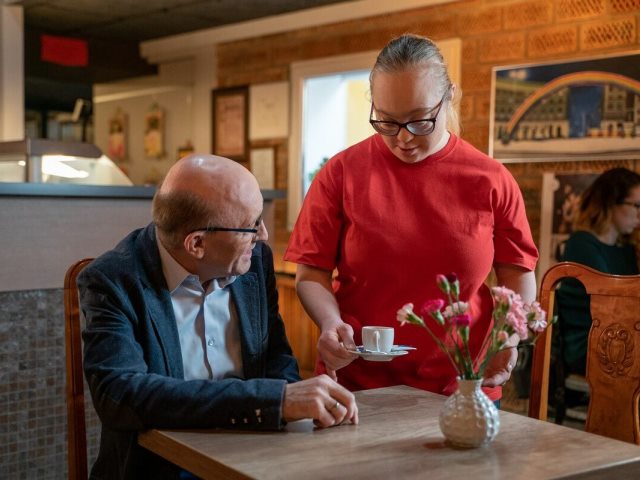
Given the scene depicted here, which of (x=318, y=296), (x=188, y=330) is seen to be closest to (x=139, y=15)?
(x=318, y=296)

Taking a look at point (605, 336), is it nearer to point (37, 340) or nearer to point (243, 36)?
point (37, 340)

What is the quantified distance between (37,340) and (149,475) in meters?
1.46

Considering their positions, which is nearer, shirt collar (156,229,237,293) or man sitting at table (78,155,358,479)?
man sitting at table (78,155,358,479)

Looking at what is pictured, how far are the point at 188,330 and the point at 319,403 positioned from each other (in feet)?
1.25

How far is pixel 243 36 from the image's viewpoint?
666cm

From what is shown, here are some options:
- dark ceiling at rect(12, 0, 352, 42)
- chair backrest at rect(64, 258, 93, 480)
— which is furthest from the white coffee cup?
dark ceiling at rect(12, 0, 352, 42)

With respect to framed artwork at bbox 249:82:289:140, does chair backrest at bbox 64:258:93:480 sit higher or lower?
lower

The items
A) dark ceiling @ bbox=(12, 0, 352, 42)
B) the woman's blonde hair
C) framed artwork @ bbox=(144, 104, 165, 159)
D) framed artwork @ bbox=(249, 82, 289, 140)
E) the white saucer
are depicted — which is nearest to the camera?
the white saucer

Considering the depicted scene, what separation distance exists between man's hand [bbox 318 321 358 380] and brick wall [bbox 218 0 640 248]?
3.08m

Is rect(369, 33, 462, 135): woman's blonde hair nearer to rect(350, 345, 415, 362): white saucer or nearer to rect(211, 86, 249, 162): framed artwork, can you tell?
rect(350, 345, 415, 362): white saucer

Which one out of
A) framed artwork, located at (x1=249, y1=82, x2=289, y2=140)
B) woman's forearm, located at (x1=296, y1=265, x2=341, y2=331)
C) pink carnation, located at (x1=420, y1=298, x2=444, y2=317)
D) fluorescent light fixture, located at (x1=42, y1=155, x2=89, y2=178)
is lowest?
woman's forearm, located at (x1=296, y1=265, x2=341, y2=331)

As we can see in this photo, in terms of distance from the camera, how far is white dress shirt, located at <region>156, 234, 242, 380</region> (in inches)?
67.7

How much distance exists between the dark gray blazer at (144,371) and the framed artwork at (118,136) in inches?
241

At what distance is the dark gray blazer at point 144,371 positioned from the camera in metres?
1.49
